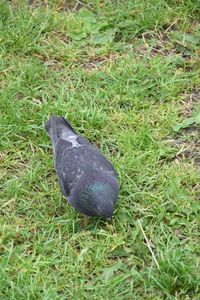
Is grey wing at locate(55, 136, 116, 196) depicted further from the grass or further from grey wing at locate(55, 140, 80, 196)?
the grass

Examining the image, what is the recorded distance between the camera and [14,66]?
6.00 metres

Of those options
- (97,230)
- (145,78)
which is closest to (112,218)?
(97,230)

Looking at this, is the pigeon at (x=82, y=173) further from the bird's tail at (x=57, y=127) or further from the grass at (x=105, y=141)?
the grass at (x=105, y=141)

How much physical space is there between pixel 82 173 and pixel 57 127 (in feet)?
1.71

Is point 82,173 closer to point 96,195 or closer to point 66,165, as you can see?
point 66,165

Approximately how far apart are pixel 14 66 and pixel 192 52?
4.91 ft

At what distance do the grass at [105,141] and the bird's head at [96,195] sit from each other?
0.16m

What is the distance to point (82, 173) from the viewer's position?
4797 millimetres

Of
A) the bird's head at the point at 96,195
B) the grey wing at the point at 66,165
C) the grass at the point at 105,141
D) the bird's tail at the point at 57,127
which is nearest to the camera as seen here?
the grass at the point at 105,141

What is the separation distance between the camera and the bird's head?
4.55 m

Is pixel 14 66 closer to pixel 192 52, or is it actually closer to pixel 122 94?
pixel 122 94

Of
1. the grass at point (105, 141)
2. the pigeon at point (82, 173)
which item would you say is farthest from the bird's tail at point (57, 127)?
the grass at point (105, 141)

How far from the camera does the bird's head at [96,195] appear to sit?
A: 4.55 m

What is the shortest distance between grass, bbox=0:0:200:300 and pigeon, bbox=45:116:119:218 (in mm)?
171
